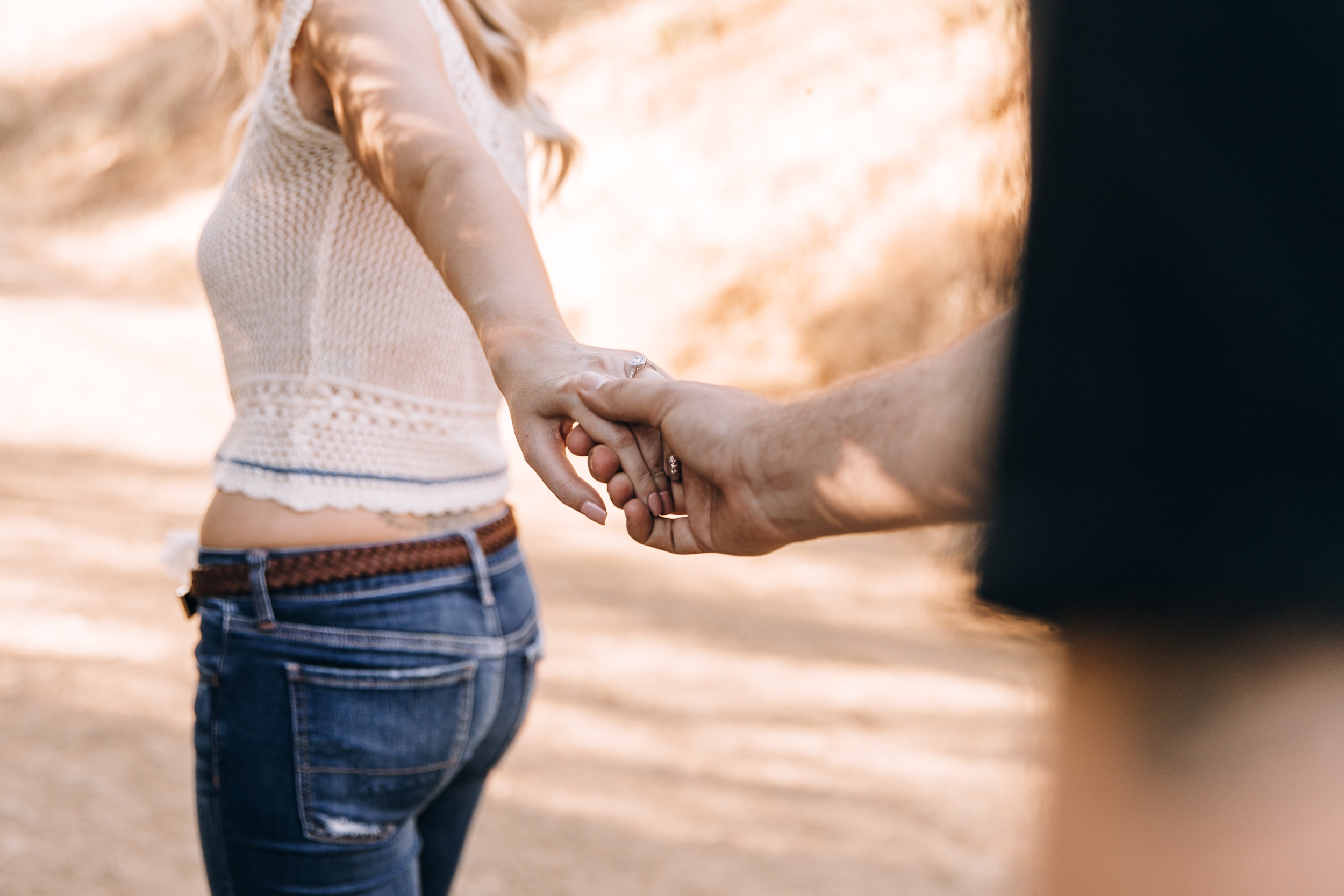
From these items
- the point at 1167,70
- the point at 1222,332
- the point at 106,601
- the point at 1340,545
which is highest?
the point at 1167,70

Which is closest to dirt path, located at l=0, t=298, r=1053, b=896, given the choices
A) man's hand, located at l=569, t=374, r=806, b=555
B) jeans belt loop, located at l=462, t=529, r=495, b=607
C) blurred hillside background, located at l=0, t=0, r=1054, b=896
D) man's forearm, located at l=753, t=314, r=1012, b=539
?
blurred hillside background, located at l=0, t=0, r=1054, b=896

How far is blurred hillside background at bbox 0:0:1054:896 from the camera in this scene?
3840mm

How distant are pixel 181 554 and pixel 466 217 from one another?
34.3 inches

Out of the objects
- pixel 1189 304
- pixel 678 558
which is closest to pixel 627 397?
pixel 1189 304

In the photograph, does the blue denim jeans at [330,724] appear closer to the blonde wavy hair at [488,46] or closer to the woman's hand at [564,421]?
the woman's hand at [564,421]

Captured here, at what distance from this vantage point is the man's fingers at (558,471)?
4.16ft

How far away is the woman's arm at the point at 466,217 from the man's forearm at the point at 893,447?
0.26m

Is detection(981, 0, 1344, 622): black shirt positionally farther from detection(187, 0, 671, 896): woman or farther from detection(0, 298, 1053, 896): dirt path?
detection(0, 298, 1053, 896): dirt path

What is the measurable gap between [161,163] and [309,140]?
57.6 ft

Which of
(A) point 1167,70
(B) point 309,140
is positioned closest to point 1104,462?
(A) point 1167,70

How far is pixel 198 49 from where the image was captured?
1856 centimetres

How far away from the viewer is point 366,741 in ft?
4.65

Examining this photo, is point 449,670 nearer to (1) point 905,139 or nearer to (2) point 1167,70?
(2) point 1167,70

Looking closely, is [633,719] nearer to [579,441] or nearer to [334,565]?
[334,565]
